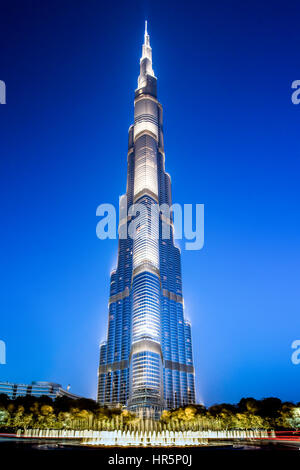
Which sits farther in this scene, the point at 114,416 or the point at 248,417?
the point at 114,416

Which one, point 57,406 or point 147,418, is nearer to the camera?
point 57,406

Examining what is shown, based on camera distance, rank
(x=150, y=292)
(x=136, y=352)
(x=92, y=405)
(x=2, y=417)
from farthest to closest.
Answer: (x=150, y=292) < (x=136, y=352) < (x=92, y=405) < (x=2, y=417)

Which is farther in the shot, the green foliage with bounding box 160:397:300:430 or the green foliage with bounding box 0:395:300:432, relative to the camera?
the green foliage with bounding box 0:395:300:432

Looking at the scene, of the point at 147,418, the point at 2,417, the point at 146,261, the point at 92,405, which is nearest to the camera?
the point at 2,417

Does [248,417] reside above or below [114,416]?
below

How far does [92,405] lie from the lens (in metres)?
98.2

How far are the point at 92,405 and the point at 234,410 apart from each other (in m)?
40.7

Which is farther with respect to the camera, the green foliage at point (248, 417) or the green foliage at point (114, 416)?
the green foliage at point (114, 416)

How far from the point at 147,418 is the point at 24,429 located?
275 feet

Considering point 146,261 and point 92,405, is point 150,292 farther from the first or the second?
point 92,405

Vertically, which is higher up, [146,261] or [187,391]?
[146,261]
